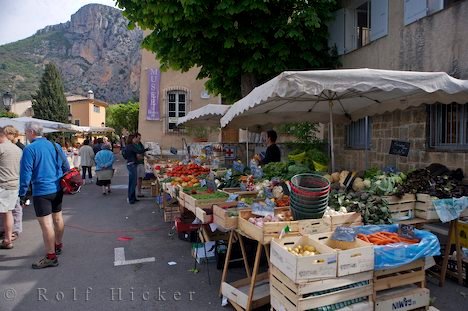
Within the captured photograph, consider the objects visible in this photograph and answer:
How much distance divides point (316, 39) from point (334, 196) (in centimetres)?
604

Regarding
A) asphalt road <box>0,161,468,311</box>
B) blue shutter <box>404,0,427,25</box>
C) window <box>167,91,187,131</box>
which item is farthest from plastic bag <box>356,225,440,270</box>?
window <box>167,91,187,131</box>

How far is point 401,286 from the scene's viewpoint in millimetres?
3467

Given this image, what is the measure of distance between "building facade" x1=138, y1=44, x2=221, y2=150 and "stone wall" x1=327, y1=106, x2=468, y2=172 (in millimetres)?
14616

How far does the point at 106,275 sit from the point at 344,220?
319 cm

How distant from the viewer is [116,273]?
15.8 feet

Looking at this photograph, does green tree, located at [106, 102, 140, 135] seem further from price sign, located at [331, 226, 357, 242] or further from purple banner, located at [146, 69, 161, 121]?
price sign, located at [331, 226, 357, 242]

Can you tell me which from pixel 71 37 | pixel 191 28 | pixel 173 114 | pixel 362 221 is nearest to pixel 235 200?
pixel 362 221

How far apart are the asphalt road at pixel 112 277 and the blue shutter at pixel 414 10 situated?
4999 millimetres

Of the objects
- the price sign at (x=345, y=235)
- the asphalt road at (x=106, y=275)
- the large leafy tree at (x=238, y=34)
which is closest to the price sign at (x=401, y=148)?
the price sign at (x=345, y=235)

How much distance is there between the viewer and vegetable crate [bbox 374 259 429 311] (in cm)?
321

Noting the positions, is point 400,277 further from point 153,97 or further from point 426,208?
point 153,97

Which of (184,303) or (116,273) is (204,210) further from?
(116,273)

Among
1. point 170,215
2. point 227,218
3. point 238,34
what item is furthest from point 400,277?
point 238,34

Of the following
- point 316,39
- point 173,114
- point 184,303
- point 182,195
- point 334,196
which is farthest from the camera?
point 173,114
